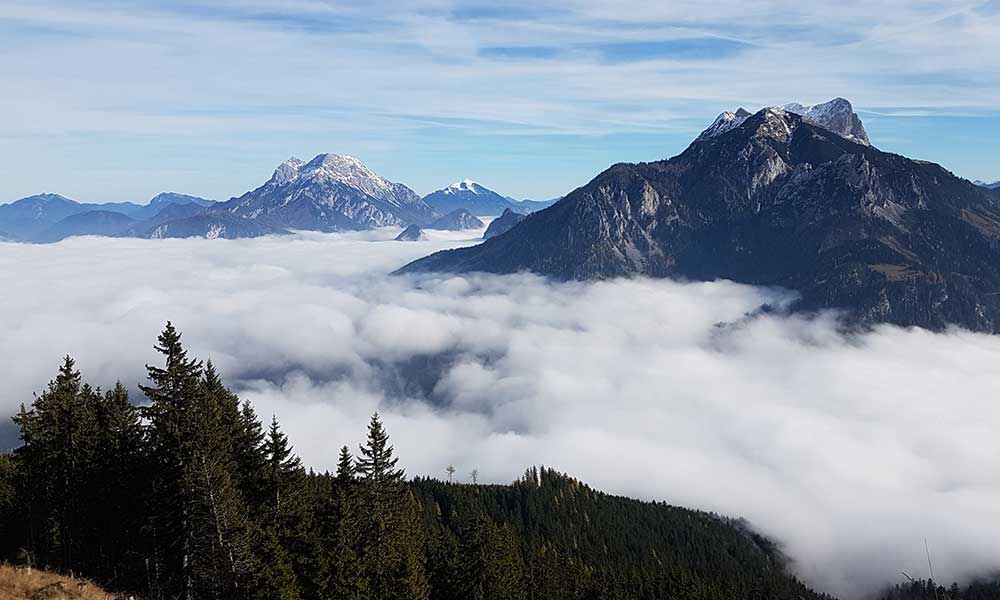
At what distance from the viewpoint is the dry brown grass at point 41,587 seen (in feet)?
100

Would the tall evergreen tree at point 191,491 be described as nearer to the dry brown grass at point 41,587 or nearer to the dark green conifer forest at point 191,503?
the dark green conifer forest at point 191,503

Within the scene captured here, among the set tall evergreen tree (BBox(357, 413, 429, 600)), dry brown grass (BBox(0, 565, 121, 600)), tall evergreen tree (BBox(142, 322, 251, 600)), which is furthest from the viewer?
tall evergreen tree (BBox(357, 413, 429, 600))

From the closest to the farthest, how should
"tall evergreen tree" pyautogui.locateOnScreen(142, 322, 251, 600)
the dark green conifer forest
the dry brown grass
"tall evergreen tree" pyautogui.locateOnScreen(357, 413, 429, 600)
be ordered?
1. the dry brown grass
2. "tall evergreen tree" pyautogui.locateOnScreen(142, 322, 251, 600)
3. the dark green conifer forest
4. "tall evergreen tree" pyautogui.locateOnScreen(357, 413, 429, 600)

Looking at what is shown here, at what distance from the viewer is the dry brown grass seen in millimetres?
30484

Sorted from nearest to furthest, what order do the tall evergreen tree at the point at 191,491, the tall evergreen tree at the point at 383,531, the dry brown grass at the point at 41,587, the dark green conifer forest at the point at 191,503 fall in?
the dry brown grass at the point at 41,587
the tall evergreen tree at the point at 191,491
the dark green conifer forest at the point at 191,503
the tall evergreen tree at the point at 383,531

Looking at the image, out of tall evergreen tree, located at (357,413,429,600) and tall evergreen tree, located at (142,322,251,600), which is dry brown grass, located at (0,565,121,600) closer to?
tall evergreen tree, located at (142,322,251,600)

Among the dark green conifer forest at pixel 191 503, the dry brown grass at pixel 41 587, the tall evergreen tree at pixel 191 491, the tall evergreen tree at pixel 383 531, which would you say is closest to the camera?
the dry brown grass at pixel 41 587

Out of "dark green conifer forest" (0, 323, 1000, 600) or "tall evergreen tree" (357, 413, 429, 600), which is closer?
"dark green conifer forest" (0, 323, 1000, 600)

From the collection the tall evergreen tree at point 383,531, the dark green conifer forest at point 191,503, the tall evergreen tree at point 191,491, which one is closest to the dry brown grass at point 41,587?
the dark green conifer forest at point 191,503

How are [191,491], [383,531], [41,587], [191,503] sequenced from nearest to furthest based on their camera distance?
[41,587]
[191,491]
[191,503]
[383,531]

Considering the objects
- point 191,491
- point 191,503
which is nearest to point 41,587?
point 191,491

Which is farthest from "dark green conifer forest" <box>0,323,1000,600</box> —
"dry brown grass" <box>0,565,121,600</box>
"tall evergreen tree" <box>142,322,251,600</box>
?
"dry brown grass" <box>0,565,121,600</box>

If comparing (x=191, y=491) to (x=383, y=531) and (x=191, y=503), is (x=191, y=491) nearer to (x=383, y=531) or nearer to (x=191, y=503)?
(x=191, y=503)

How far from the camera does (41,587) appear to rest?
3172 centimetres
